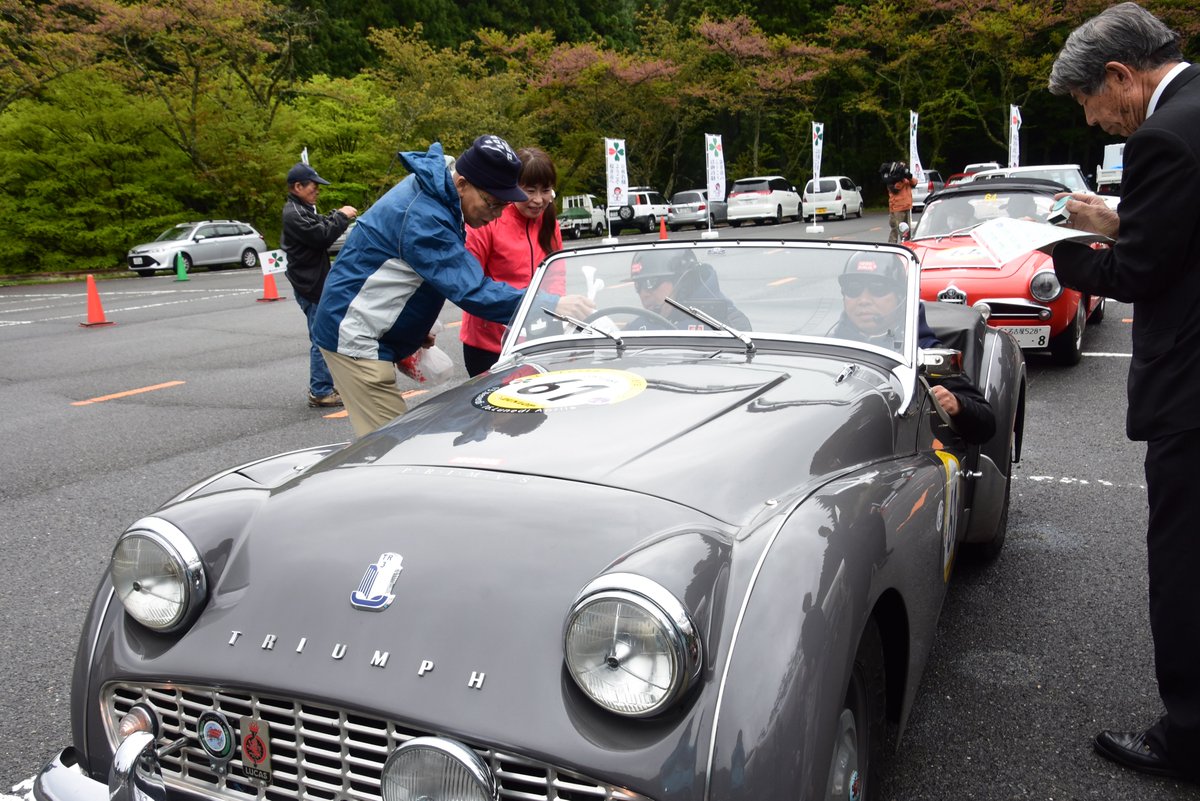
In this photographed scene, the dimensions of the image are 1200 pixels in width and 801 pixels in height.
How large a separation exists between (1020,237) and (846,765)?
1.68 metres

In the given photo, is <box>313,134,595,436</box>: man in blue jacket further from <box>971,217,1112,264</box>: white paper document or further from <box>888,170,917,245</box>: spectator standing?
<box>888,170,917,245</box>: spectator standing

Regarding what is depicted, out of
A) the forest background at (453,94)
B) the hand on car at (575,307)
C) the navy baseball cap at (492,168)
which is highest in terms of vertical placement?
the forest background at (453,94)

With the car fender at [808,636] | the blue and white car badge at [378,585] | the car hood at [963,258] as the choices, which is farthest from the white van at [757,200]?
the blue and white car badge at [378,585]

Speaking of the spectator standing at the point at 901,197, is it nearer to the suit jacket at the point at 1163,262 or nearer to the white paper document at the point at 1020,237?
the white paper document at the point at 1020,237

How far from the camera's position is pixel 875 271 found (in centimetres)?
321

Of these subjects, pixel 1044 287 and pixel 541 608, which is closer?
pixel 541 608

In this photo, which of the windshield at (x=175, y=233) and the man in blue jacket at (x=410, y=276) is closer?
the man in blue jacket at (x=410, y=276)

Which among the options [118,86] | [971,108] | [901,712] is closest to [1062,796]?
[901,712]

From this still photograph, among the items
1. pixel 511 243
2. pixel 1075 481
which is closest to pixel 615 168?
pixel 1075 481

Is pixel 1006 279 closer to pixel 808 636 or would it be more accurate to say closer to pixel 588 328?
pixel 588 328

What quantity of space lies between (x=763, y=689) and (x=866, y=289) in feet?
5.99

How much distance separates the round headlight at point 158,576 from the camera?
6.68 ft

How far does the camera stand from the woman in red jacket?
446 centimetres

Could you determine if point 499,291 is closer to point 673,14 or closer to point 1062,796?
point 1062,796
